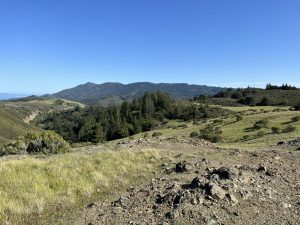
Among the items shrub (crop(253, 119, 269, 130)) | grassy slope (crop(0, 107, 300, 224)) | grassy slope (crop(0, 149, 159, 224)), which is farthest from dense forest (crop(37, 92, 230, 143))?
grassy slope (crop(0, 149, 159, 224))

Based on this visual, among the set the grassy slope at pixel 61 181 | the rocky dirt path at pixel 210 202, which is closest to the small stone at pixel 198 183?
the rocky dirt path at pixel 210 202

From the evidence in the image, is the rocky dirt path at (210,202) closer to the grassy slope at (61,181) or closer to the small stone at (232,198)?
the small stone at (232,198)

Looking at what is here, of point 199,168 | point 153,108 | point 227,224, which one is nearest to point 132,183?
point 199,168

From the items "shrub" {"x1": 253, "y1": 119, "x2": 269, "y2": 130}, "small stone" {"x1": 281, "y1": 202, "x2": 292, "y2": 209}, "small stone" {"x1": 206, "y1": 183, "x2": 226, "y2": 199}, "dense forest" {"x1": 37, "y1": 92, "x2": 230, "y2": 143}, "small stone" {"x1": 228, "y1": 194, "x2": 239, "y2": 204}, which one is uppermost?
"small stone" {"x1": 206, "y1": 183, "x2": 226, "y2": 199}

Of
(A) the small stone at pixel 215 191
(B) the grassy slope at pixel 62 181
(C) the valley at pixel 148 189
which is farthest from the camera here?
(B) the grassy slope at pixel 62 181

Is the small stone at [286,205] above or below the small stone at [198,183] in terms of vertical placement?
below

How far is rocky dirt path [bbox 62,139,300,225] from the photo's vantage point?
366 inches

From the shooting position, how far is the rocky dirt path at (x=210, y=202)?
9.30 meters

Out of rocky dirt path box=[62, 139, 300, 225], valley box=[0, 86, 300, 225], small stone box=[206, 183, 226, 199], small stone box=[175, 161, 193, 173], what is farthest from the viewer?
small stone box=[175, 161, 193, 173]

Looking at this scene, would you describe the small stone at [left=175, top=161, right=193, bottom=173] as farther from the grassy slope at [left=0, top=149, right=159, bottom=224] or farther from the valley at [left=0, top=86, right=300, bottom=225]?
the grassy slope at [left=0, top=149, right=159, bottom=224]

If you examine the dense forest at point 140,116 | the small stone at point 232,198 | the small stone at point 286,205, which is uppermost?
the small stone at point 232,198

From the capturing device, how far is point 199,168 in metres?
14.7

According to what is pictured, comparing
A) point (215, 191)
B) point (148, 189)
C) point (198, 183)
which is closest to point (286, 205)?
point (215, 191)

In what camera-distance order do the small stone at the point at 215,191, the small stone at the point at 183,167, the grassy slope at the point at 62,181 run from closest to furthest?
the small stone at the point at 215,191, the grassy slope at the point at 62,181, the small stone at the point at 183,167
